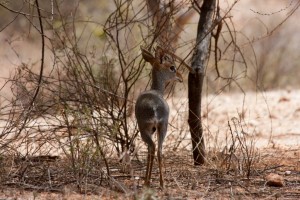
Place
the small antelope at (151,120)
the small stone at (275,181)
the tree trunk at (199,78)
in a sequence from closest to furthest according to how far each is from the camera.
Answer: the small antelope at (151,120), the small stone at (275,181), the tree trunk at (199,78)

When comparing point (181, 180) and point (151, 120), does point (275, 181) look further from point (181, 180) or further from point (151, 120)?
point (151, 120)

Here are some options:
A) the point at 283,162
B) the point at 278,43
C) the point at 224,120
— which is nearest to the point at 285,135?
the point at 224,120

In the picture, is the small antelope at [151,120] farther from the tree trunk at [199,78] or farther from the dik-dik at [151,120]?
the tree trunk at [199,78]

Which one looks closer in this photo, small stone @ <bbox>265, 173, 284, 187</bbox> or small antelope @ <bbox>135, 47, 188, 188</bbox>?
small antelope @ <bbox>135, 47, 188, 188</bbox>

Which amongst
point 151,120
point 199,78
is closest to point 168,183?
point 151,120

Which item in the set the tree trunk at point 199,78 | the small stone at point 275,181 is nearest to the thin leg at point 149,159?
the small stone at point 275,181

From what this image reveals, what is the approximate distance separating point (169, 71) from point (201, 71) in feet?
2.91

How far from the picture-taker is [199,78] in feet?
24.8

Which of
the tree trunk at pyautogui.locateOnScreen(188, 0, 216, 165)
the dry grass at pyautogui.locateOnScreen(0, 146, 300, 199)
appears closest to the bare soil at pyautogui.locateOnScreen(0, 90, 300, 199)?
the dry grass at pyautogui.locateOnScreen(0, 146, 300, 199)

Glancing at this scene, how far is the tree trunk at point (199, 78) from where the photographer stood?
752 centimetres

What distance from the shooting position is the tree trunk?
296 inches

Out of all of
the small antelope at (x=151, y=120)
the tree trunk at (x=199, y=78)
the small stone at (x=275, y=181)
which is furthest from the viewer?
the tree trunk at (x=199, y=78)

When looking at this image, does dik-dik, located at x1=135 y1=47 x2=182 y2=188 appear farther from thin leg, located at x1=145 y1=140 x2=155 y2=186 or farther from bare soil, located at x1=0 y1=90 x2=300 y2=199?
bare soil, located at x1=0 y1=90 x2=300 y2=199

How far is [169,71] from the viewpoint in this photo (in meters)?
6.70
